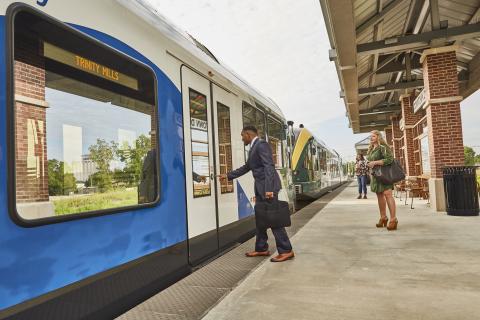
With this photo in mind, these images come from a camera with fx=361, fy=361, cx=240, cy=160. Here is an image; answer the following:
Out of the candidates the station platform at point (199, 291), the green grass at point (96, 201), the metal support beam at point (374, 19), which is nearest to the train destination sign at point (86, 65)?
the green grass at point (96, 201)

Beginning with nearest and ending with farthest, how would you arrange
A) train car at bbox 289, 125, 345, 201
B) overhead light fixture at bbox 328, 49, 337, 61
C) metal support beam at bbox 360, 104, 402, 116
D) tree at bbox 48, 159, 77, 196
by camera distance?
tree at bbox 48, 159, 77, 196 → overhead light fixture at bbox 328, 49, 337, 61 → train car at bbox 289, 125, 345, 201 → metal support beam at bbox 360, 104, 402, 116

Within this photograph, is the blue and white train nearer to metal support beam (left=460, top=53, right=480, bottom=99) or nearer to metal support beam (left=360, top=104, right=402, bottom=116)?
metal support beam (left=460, top=53, right=480, bottom=99)

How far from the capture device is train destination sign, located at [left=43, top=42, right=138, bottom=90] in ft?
7.66

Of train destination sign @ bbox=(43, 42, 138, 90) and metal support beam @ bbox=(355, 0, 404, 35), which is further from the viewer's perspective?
metal support beam @ bbox=(355, 0, 404, 35)

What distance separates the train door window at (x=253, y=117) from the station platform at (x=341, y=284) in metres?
1.94

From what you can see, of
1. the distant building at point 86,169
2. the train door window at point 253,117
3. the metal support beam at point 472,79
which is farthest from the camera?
the metal support beam at point 472,79

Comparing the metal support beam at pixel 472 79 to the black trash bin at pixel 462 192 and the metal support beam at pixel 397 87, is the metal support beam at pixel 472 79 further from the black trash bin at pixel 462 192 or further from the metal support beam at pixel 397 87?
the black trash bin at pixel 462 192

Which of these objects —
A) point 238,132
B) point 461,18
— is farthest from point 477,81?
point 238,132

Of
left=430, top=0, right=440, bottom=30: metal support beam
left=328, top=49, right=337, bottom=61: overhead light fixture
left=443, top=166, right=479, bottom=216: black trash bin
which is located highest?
left=430, top=0, right=440, bottom=30: metal support beam

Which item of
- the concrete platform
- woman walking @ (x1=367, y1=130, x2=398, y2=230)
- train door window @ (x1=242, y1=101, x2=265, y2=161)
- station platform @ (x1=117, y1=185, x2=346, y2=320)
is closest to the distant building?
station platform @ (x1=117, y1=185, x2=346, y2=320)

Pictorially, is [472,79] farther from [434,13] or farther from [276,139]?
[276,139]

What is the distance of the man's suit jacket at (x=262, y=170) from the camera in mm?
4414

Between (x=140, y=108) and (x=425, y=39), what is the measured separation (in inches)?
301

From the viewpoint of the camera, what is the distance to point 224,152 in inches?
192
